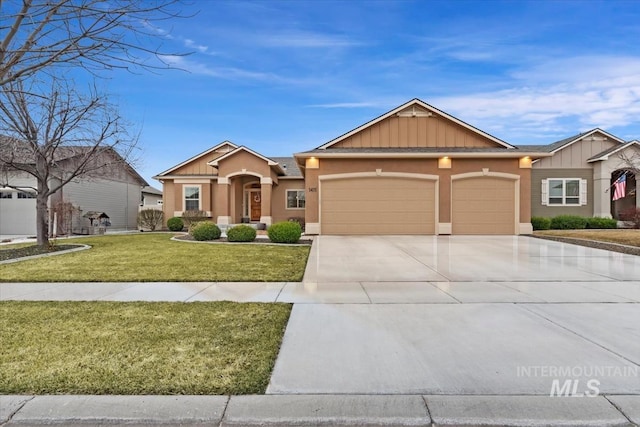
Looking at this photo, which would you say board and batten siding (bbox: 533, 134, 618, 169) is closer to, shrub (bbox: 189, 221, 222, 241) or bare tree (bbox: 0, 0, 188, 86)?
shrub (bbox: 189, 221, 222, 241)

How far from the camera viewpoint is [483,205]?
15.8 metres

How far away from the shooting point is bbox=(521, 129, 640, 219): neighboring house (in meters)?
20.5

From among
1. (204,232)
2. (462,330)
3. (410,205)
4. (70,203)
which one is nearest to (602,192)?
(410,205)

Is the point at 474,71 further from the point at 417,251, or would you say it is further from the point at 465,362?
the point at 465,362

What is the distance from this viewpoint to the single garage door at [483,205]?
15.7 m

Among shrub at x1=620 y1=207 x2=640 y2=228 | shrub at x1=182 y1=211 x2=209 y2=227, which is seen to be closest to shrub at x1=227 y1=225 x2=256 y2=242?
shrub at x1=182 y1=211 x2=209 y2=227

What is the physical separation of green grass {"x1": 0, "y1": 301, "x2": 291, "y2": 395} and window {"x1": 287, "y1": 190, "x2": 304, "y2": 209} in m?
16.8

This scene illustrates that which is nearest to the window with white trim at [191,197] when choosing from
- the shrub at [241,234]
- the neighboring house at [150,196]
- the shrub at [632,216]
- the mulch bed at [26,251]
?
the neighboring house at [150,196]

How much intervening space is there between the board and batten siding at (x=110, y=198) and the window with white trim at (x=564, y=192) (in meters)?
26.9

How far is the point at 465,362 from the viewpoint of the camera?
3.20 metres

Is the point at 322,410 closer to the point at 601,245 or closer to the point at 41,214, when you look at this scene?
the point at 601,245

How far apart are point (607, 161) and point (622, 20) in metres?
11.7

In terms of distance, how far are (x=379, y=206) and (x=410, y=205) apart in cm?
142

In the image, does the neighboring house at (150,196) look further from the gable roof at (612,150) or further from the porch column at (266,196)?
the gable roof at (612,150)
